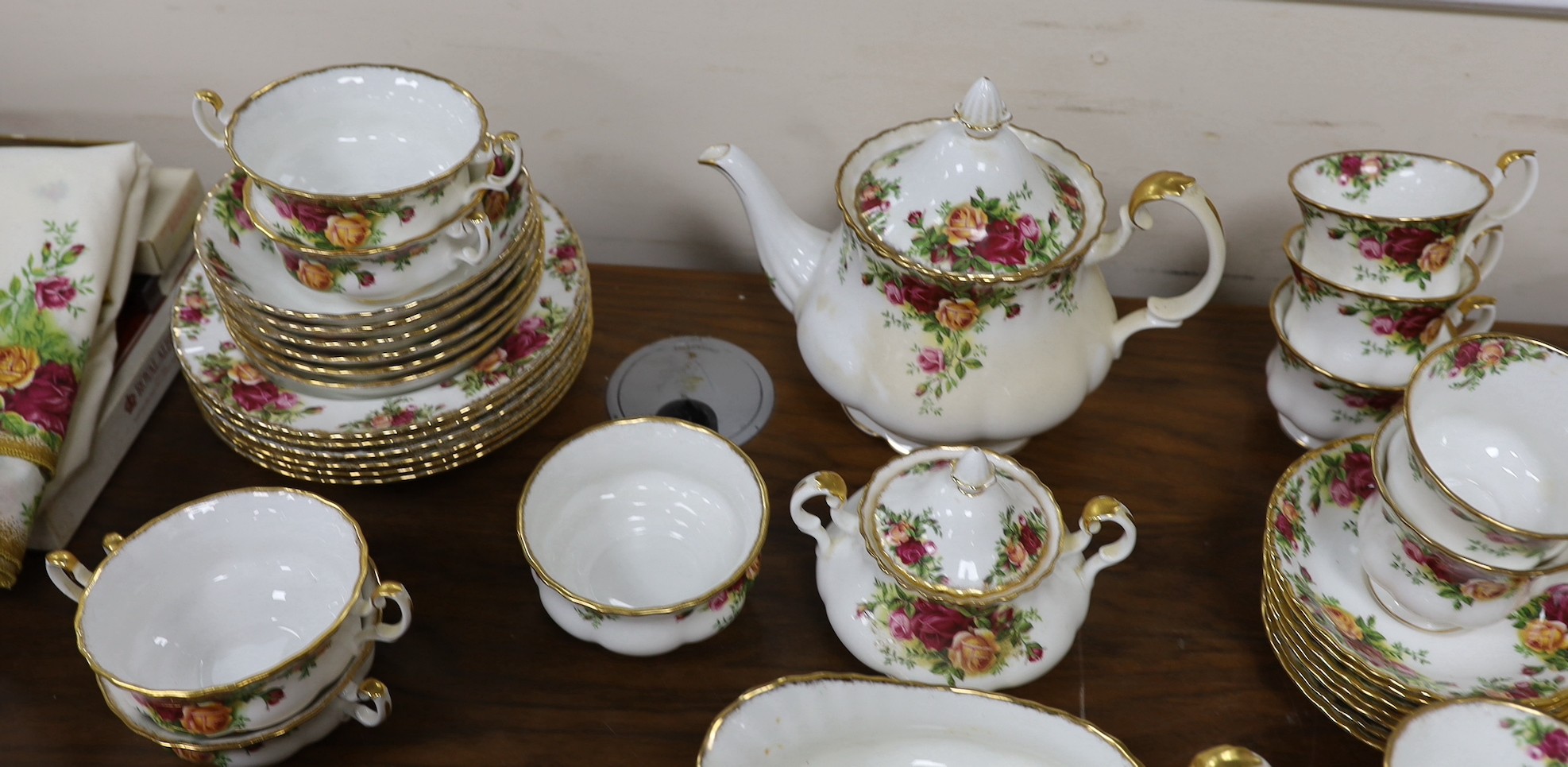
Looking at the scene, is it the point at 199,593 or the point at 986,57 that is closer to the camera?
the point at 199,593

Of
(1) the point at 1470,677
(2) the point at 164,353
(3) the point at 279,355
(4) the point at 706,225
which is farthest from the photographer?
(4) the point at 706,225

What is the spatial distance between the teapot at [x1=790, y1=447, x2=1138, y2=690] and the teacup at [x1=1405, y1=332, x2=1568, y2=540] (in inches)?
7.7

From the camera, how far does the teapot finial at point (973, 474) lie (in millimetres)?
641

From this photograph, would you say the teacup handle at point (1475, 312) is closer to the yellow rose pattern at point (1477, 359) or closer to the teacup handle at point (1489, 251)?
the teacup handle at point (1489, 251)

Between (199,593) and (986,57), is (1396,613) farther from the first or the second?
(199,593)

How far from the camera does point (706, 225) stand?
105 centimetres

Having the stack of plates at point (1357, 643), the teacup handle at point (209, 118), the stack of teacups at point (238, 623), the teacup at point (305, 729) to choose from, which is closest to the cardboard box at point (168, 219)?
the teacup handle at point (209, 118)

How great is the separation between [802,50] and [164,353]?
21.9 inches

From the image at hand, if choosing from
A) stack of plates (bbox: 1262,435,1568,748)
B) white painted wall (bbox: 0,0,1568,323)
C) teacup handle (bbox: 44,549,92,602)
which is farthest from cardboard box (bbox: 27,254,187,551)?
stack of plates (bbox: 1262,435,1568,748)

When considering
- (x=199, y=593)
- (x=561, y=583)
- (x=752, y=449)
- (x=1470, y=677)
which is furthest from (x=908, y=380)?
(x=199, y=593)

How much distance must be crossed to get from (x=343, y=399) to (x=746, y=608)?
12.4 inches

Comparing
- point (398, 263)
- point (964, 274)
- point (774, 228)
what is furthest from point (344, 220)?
point (964, 274)

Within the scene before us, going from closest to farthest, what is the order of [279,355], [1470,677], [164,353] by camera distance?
[1470,677]
[279,355]
[164,353]

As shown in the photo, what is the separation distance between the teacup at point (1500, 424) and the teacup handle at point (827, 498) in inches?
13.0
